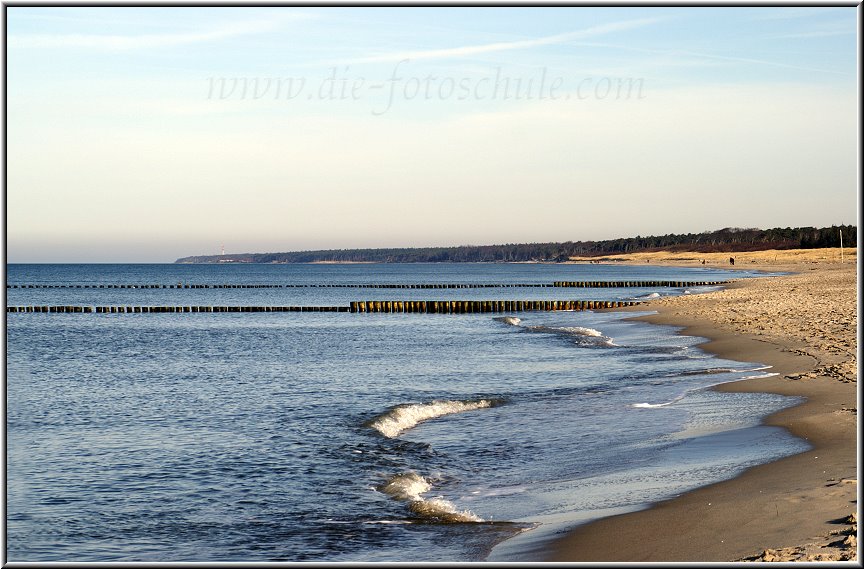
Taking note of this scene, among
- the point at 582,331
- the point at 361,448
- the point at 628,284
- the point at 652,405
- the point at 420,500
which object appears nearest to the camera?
the point at 420,500

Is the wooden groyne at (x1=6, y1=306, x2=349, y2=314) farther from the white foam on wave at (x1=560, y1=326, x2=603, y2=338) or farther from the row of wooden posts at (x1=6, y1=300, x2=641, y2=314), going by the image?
the white foam on wave at (x1=560, y1=326, x2=603, y2=338)

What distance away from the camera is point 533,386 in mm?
23391

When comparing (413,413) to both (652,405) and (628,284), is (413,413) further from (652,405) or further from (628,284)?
(628,284)

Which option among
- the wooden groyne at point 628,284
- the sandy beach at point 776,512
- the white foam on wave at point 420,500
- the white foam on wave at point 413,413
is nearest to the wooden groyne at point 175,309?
the wooden groyne at point 628,284

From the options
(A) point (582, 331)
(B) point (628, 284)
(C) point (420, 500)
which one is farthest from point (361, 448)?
(B) point (628, 284)

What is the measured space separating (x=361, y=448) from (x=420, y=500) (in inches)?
157

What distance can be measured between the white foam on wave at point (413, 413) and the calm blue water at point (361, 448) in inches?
3.3

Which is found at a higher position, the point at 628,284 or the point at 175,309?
the point at 628,284

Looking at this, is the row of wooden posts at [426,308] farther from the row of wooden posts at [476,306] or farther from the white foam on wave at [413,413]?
the white foam on wave at [413,413]

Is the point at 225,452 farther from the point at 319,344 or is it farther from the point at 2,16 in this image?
the point at 319,344

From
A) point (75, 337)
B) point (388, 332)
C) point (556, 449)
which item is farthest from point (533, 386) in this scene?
point (75, 337)

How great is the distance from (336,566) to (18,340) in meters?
41.2

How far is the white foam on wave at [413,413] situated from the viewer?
59.7 feet

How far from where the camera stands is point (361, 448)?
16.1 m
